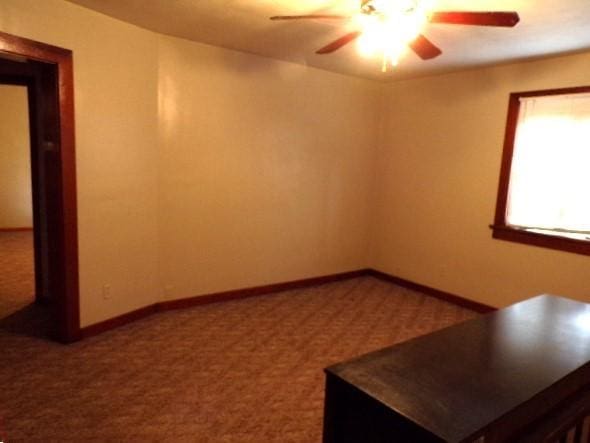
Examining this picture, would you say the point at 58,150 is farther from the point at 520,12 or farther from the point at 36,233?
the point at 520,12

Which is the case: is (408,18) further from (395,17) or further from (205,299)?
(205,299)

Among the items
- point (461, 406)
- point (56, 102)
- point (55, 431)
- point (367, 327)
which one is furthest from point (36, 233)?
point (461, 406)

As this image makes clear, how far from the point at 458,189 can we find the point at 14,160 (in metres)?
7.15

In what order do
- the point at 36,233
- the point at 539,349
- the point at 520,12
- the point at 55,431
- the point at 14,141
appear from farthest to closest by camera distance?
1. the point at 14,141
2. the point at 36,233
3. the point at 520,12
4. the point at 55,431
5. the point at 539,349

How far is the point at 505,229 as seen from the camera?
3.77m

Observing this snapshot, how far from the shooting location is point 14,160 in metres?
6.78

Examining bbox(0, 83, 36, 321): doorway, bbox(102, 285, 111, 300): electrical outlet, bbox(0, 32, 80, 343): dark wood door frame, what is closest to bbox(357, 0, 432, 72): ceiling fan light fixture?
bbox(0, 32, 80, 343): dark wood door frame

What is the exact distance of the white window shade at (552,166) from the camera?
3.28 meters

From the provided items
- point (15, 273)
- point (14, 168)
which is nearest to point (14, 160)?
point (14, 168)

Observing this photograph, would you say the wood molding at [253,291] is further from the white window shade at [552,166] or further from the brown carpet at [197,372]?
the white window shade at [552,166]

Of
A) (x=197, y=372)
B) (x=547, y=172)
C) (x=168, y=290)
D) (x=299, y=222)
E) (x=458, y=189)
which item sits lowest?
(x=197, y=372)

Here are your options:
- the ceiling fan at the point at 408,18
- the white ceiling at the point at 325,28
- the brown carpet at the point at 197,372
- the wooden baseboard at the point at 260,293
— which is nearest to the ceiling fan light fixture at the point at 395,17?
the ceiling fan at the point at 408,18

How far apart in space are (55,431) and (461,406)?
6.66 feet

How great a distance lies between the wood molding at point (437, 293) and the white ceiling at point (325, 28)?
237 centimetres
